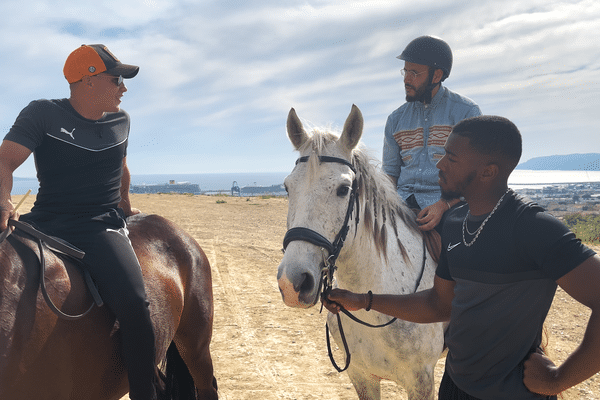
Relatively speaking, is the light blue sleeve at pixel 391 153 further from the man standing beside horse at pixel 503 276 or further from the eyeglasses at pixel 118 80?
the eyeglasses at pixel 118 80

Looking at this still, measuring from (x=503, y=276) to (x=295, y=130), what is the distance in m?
1.73

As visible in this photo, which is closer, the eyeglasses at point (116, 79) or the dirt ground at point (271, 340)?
the eyeglasses at point (116, 79)

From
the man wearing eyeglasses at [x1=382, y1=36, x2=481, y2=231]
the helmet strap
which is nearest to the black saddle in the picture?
the man wearing eyeglasses at [x1=382, y1=36, x2=481, y2=231]

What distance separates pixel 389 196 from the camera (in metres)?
2.90

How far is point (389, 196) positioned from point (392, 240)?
1.13 feet

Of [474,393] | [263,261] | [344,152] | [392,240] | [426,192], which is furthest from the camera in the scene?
[263,261]

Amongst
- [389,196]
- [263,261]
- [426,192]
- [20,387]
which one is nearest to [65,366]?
[20,387]

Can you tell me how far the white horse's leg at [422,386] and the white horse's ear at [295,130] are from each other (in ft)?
6.07

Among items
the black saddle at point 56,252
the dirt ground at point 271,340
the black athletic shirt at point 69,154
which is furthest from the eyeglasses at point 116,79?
the dirt ground at point 271,340

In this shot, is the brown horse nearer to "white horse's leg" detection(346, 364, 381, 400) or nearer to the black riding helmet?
"white horse's leg" detection(346, 364, 381, 400)

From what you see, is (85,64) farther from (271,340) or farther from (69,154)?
(271,340)

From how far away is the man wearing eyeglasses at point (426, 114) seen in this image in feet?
10.9

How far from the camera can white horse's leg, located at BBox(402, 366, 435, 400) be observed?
263 cm

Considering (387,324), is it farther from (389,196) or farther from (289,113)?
(289,113)
